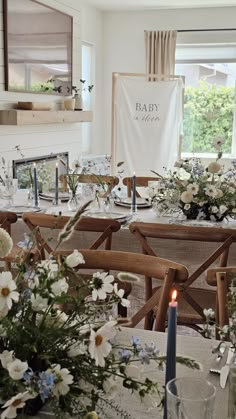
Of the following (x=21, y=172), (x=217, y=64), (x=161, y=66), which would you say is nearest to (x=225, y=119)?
(x=217, y=64)

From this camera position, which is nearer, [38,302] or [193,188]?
[38,302]

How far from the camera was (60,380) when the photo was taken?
805mm

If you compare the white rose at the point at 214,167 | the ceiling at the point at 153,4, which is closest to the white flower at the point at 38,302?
the white rose at the point at 214,167

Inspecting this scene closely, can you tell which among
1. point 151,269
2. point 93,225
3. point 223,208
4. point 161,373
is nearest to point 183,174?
point 223,208

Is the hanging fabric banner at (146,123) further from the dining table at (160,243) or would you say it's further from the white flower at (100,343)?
the white flower at (100,343)

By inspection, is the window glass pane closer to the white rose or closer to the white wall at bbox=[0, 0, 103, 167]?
the white wall at bbox=[0, 0, 103, 167]

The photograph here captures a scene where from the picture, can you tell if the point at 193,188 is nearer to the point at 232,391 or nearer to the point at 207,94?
the point at 232,391

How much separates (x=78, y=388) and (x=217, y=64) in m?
5.88

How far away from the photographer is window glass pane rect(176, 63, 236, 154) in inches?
248

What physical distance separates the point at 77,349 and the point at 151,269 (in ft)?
2.44

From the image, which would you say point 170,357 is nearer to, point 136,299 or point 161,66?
point 136,299

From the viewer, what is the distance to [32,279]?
908 mm

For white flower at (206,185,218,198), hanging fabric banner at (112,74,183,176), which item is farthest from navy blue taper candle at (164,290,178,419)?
hanging fabric banner at (112,74,183,176)

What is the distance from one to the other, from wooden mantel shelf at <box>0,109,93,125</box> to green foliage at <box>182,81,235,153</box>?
60.7 inches
